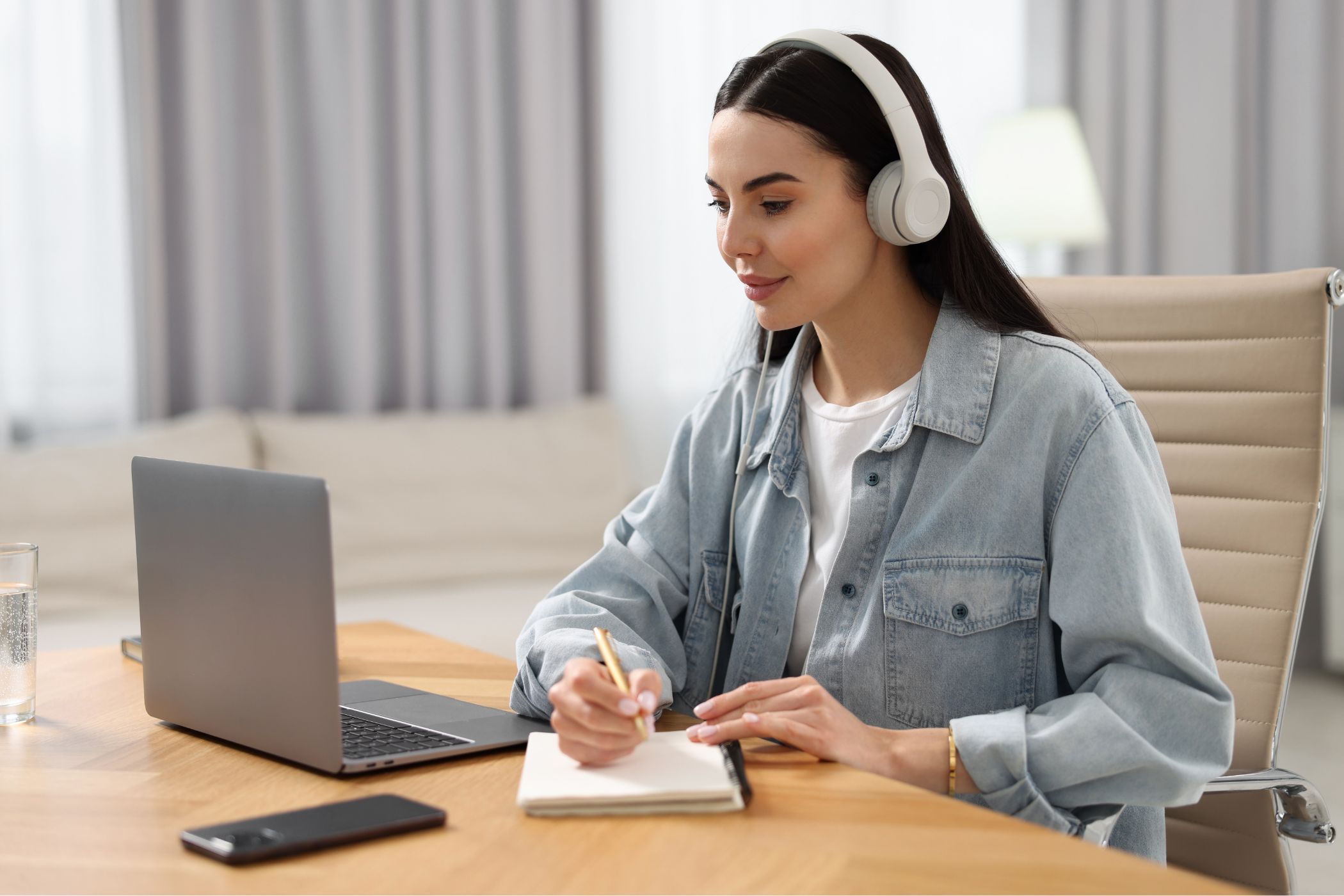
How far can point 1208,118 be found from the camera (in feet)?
11.0

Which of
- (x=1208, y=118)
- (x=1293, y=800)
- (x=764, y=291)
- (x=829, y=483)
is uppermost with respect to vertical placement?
(x=1208, y=118)

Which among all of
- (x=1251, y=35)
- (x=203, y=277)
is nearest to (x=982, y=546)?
(x=203, y=277)

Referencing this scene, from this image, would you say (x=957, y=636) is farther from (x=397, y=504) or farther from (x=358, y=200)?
(x=358, y=200)

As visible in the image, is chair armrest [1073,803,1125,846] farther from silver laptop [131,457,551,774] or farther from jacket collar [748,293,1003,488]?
silver laptop [131,457,551,774]

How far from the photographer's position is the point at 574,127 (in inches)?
122

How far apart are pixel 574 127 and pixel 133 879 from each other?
102 inches

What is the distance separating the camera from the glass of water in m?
1.05

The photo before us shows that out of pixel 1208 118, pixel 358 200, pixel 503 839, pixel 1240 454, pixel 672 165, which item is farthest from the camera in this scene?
pixel 1208 118

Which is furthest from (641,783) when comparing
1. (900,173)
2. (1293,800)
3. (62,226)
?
(62,226)

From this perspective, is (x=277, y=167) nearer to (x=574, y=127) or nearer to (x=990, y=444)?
(x=574, y=127)

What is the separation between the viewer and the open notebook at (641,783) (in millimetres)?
787

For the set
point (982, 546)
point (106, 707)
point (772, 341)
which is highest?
point (772, 341)

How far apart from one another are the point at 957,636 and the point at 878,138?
18.4 inches

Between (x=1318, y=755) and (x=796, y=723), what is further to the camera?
(x=1318, y=755)
